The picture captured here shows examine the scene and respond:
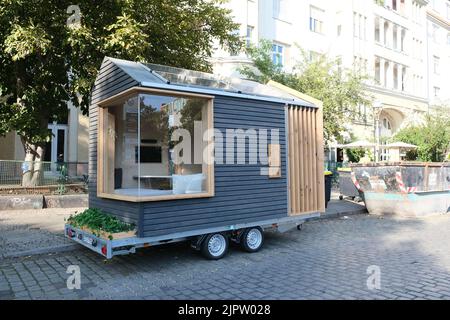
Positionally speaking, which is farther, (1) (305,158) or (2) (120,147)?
(1) (305,158)

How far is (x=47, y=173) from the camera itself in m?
12.7

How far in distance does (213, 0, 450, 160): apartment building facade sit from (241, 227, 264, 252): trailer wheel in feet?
48.0

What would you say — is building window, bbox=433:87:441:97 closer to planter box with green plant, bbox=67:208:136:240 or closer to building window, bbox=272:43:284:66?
building window, bbox=272:43:284:66

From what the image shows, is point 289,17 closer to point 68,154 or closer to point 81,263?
point 68,154

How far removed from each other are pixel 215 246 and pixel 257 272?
1038mm

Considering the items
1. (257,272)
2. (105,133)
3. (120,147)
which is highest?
(105,133)

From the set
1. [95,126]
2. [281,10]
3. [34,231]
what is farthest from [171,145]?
[281,10]

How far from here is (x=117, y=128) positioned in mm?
7902

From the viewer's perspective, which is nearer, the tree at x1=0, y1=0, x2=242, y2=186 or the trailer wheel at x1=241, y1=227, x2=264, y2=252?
the trailer wheel at x1=241, y1=227, x2=264, y2=252

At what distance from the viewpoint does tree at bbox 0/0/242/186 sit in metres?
10.4

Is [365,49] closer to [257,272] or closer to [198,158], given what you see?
[198,158]

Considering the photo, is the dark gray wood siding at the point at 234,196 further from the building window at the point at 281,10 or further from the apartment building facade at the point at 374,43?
the building window at the point at 281,10

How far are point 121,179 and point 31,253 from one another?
2.12 m

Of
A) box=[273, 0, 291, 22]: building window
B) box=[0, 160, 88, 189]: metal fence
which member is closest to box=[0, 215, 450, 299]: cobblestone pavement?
box=[0, 160, 88, 189]: metal fence
